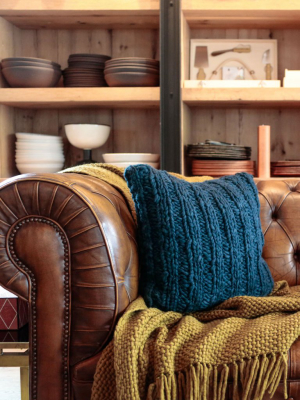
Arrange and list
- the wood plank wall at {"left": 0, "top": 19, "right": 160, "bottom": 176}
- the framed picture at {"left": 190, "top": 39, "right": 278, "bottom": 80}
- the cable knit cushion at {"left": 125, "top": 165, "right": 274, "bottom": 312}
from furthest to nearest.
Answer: the wood plank wall at {"left": 0, "top": 19, "right": 160, "bottom": 176}
the framed picture at {"left": 190, "top": 39, "right": 278, "bottom": 80}
the cable knit cushion at {"left": 125, "top": 165, "right": 274, "bottom": 312}

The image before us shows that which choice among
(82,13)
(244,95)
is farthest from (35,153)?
(244,95)

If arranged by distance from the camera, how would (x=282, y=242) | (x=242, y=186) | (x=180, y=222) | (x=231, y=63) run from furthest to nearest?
(x=231, y=63) < (x=282, y=242) < (x=242, y=186) < (x=180, y=222)

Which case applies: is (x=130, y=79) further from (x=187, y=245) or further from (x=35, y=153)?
(x=187, y=245)

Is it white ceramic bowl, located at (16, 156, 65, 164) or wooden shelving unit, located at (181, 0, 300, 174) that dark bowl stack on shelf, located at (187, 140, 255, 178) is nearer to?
wooden shelving unit, located at (181, 0, 300, 174)

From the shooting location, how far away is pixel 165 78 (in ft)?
7.15

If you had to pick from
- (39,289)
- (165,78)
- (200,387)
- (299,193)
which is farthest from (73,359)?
(165,78)

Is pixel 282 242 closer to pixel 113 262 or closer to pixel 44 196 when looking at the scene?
pixel 113 262

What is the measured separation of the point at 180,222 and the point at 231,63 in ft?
5.30

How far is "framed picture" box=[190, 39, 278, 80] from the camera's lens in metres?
2.43

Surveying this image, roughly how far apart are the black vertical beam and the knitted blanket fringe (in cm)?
137

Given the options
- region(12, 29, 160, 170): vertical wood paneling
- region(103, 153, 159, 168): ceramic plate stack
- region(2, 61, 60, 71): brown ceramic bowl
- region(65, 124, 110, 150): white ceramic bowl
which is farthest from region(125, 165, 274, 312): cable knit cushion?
region(12, 29, 160, 170): vertical wood paneling

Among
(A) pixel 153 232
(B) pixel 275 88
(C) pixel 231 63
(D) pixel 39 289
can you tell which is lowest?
(D) pixel 39 289

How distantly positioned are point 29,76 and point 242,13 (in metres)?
1.08

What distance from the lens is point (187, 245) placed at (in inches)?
41.9
